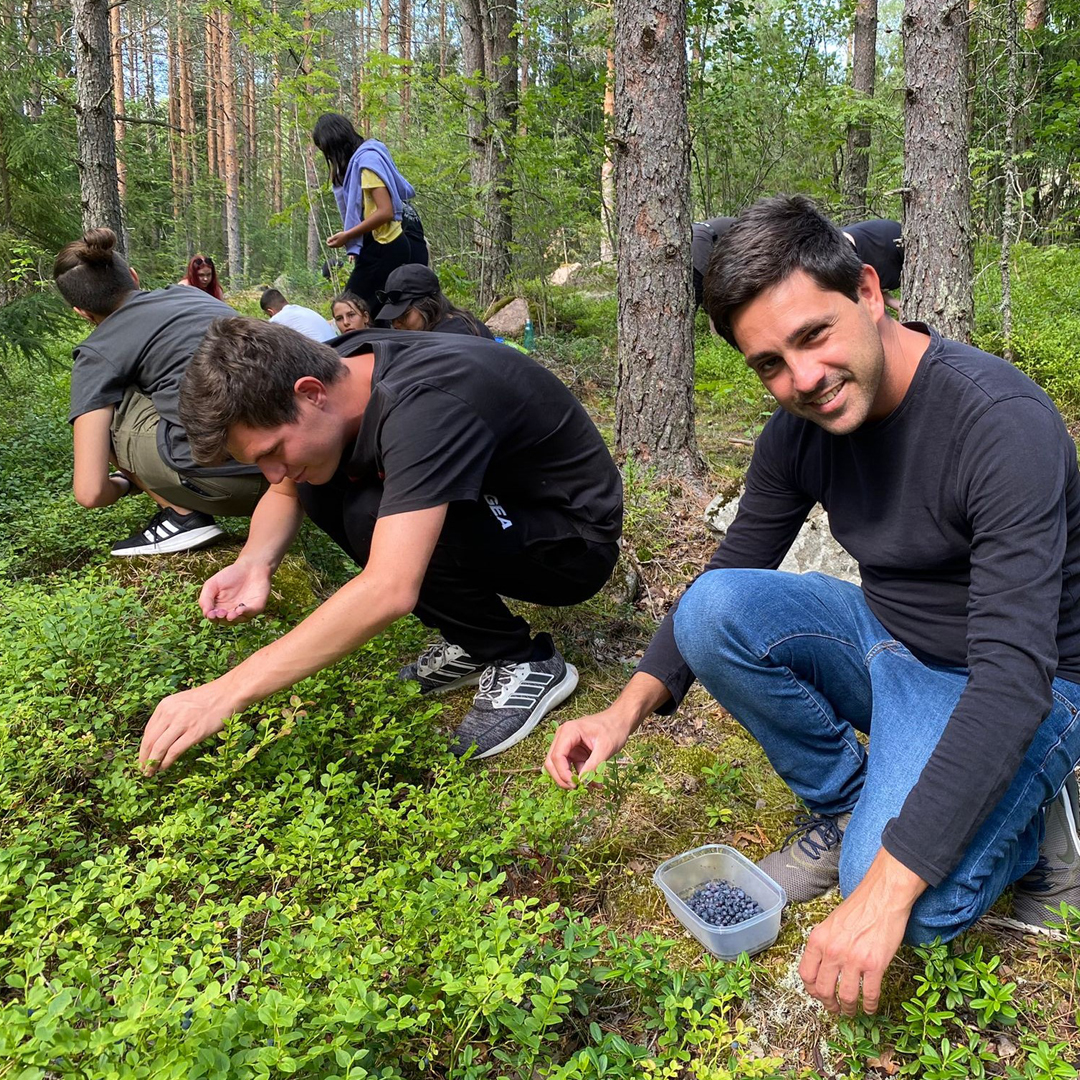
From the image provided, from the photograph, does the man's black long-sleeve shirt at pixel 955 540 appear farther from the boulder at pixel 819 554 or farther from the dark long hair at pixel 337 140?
the dark long hair at pixel 337 140

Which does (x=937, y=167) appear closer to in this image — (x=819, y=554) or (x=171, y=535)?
(x=819, y=554)

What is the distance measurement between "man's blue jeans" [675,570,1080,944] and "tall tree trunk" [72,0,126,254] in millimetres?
5390

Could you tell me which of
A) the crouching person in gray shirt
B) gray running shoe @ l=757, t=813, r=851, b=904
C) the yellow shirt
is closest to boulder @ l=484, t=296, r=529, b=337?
the yellow shirt

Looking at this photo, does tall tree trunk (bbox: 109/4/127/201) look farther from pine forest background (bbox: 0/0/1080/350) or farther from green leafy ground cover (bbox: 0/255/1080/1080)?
green leafy ground cover (bbox: 0/255/1080/1080)

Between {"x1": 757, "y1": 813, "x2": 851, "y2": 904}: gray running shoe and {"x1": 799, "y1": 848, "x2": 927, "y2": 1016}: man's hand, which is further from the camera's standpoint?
{"x1": 757, "y1": 813, "x2": 851, "y2": 904}: gray running shoe

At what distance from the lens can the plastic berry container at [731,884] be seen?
1982 millimetres

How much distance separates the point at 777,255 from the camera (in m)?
1.75

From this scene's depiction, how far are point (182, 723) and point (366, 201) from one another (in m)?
4.24

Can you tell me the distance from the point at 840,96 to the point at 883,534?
10190 mm

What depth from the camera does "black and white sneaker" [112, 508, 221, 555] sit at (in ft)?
12.2

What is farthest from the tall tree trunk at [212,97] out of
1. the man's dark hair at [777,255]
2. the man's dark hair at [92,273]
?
the man's dark hair at [777,255]

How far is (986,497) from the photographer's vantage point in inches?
65.5

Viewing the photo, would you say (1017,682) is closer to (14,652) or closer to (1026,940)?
(1026,940)

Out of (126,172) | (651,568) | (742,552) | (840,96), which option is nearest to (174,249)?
(126,172)
